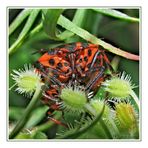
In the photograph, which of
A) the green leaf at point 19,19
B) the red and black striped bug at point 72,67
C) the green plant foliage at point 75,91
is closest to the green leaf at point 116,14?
the green plant foliage at point 75,91

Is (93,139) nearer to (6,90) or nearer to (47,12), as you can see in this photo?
(6,90)

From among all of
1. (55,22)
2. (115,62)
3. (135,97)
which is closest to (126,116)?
(135,97)

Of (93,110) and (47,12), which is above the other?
(47,12)

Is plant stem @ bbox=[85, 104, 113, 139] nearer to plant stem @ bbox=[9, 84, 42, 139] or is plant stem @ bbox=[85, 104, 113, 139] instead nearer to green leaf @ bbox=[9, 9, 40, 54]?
plant stem @ bbox=[9, 84, 42, 139]

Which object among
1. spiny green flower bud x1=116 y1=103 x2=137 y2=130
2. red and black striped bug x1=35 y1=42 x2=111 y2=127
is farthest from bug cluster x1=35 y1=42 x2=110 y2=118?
spiny green flower bud x1=116 y1=103 x2=137 y2=130
